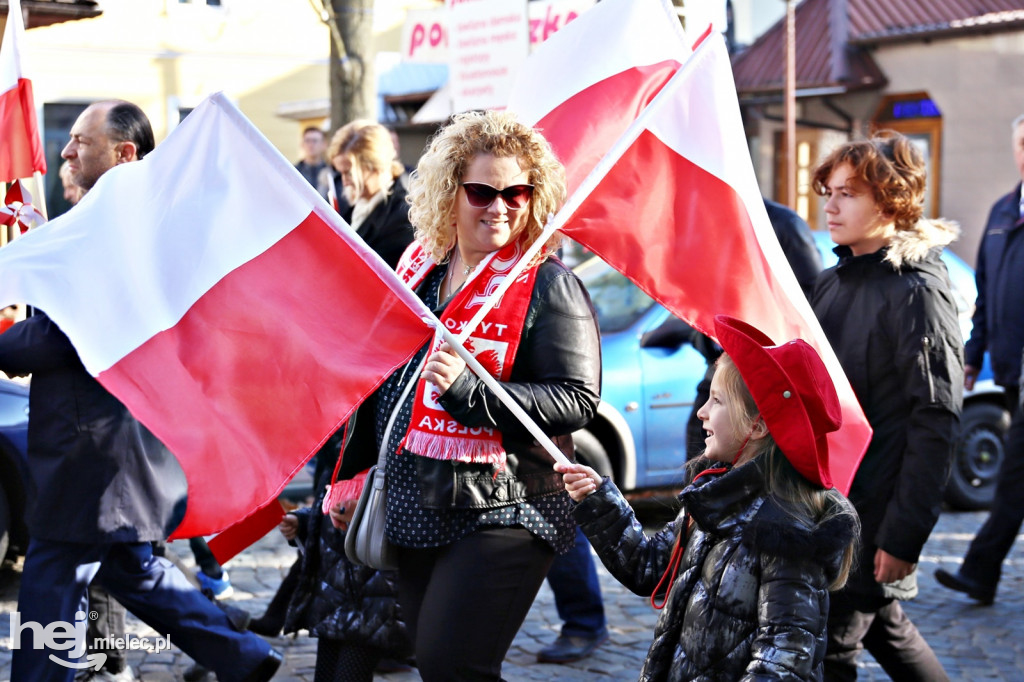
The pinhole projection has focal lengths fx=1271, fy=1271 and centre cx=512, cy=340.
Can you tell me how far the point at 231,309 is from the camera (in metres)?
3.23

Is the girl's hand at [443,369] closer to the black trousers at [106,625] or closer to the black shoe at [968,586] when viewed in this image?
the black trousers at [106,625]

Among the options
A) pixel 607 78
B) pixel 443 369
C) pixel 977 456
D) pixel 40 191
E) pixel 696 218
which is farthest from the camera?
pixel 977 456

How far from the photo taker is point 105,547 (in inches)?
165

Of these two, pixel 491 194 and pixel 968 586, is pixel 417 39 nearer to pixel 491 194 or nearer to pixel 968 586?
pixel 968 586

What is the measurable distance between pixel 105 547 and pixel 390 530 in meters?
1.34

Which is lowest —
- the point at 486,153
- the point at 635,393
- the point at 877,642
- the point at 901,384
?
the point at 877,642

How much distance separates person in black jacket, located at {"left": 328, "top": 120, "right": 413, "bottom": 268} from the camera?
561 cm

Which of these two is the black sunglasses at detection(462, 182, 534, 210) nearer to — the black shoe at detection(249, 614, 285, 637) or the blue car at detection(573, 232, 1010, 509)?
the black shoe at detection(249, 614, 285, 637)

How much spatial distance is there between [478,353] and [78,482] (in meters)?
1.55

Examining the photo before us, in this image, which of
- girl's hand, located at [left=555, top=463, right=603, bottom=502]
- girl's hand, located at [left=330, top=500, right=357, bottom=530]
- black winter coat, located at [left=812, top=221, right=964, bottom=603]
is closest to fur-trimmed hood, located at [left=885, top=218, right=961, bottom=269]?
black winter coat, located at [left=812, top=221, right=964, bottom=603]

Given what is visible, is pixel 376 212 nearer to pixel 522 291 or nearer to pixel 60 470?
pixel 60 470

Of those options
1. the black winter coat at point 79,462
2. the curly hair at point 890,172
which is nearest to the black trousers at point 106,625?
the black winter coat at point 79,462

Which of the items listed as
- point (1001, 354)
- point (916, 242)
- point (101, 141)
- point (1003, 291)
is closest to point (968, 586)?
point (1001, 354)

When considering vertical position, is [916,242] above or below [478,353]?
above
